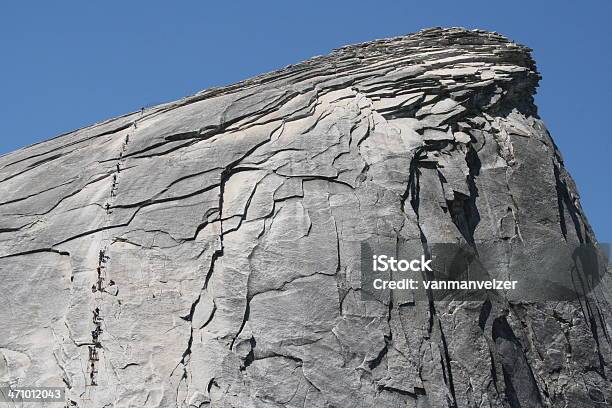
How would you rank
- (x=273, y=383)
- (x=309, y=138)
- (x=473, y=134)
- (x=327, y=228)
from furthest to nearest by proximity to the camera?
(x=473, y=134), (x=309, y=138), (x=327, y=228), (x=273, y=383)

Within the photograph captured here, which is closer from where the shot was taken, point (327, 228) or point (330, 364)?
point (330, 364)

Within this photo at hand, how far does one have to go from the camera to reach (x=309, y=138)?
48.1ft

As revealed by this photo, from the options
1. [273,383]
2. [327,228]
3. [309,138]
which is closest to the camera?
[273,383]

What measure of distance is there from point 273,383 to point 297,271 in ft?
4.72

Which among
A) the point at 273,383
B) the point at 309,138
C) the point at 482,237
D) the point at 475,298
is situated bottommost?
the point at 273,383

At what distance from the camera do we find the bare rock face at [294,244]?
12.9 metres

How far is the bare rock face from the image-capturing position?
12.9m

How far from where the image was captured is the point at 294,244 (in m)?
13.6

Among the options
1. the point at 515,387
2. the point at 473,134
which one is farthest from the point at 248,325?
the point at 473,134

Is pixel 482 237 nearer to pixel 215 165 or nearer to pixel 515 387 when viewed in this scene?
pixel 515 387

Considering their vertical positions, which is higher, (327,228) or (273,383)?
(327,228)

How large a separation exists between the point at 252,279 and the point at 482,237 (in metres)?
3.40

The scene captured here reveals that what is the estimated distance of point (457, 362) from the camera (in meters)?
13.3

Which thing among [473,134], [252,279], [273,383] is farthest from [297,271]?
[473,134]
